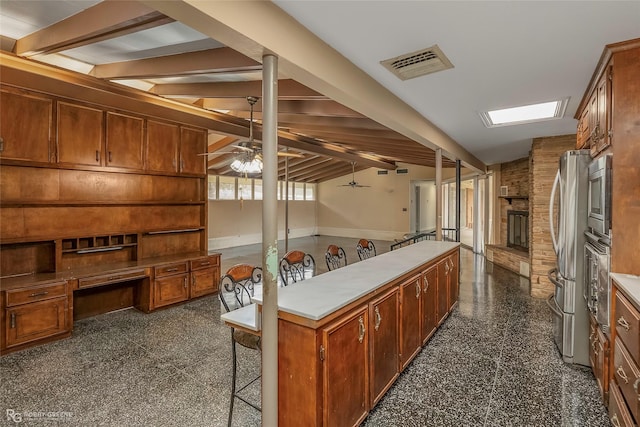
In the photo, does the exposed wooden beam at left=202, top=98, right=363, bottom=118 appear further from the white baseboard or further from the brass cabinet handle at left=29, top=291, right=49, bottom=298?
the white baseboard

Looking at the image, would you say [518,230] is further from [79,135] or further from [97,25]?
[79,135]

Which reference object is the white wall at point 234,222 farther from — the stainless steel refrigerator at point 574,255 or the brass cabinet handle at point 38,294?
the stainless steel refrigerator at point 574,255

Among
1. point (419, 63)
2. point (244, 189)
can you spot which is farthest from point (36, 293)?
point (244, 189)

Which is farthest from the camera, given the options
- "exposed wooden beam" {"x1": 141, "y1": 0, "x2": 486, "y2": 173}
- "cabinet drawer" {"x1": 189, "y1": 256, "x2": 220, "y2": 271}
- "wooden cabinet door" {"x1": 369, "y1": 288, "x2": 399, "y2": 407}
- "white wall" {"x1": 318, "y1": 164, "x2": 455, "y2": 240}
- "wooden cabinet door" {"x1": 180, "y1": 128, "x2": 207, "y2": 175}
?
"white wall" {"x1": 318, "y1": 164, "x2": 455, "y2": 240}

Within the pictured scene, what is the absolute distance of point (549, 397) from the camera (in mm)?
2289

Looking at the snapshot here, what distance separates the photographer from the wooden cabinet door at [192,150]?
15.0ft

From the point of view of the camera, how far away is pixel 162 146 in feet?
14.2

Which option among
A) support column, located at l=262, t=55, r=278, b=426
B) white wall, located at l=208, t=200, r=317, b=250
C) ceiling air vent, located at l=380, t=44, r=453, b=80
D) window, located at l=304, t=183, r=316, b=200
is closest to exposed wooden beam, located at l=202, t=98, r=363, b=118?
ceiling air vent, located at l=380, t=44, r=453, b=80

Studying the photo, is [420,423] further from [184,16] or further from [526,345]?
[184,16]

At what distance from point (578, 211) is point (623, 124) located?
0.90 metres

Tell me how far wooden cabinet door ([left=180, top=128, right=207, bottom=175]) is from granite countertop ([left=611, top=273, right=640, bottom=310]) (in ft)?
15.7

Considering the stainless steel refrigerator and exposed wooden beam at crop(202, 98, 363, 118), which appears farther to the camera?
exposed wooden beam at crop(202, 98, 363, 118)

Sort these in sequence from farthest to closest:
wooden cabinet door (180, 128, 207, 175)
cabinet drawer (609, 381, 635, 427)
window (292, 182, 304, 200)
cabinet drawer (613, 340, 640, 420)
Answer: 1. window (292, 182, 304, 200)
2. wooden cabinet door (180, 128, 207, 175)
3. cabinet drawer (609, 381, 635, 427)
4. cabinet drawer (613, 340, 640, 420)

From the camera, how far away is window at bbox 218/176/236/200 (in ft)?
32.8
